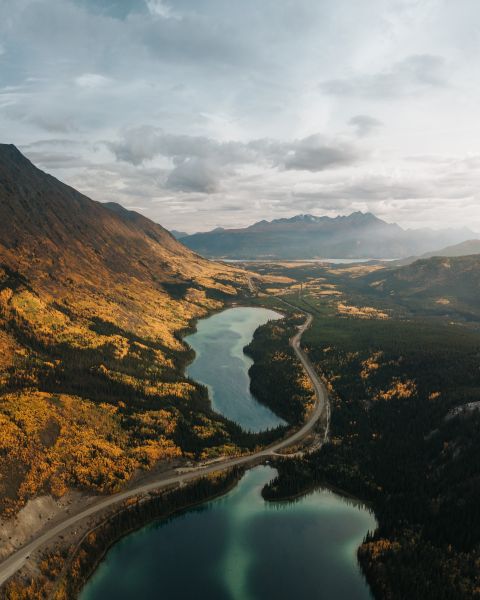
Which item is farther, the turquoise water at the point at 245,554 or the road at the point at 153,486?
the road at the point at 153,486

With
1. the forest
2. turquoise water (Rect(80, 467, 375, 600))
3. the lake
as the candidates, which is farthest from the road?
turquoise water (Rect(80, 467, 375, 600))

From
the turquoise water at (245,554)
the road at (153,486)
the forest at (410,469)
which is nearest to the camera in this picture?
the turquoise water at (245,554)

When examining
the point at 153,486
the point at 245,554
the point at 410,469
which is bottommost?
the point at 245,554

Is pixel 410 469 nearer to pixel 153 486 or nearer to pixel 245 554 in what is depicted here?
pixel 245 554

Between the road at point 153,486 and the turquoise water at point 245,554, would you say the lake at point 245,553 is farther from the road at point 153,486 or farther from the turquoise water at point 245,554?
the road at point 153,486

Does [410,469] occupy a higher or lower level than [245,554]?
A: higher

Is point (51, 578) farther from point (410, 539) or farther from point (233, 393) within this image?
point (233, 393)

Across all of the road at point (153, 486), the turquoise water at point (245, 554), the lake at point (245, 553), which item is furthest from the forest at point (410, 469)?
the road at point (153, 486)

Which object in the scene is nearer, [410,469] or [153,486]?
[153,486]

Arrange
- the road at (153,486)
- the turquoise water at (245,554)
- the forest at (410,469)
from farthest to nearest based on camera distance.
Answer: the forest at (410,469) → the road at (153,486) → the turquoise water at (245,554)

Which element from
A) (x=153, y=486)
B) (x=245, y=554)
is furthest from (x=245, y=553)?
(x=153, y=486)

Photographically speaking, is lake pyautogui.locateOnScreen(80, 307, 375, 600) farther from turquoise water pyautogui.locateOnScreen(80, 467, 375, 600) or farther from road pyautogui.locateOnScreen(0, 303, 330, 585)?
road pyautogui.locateOnScreen(0, 303, 330, 585)
